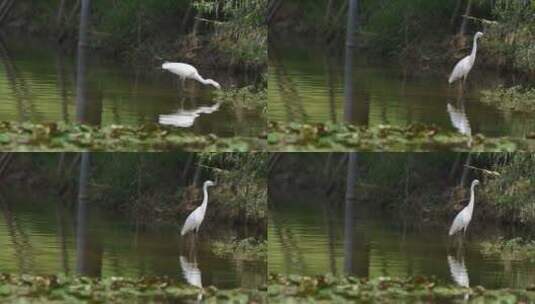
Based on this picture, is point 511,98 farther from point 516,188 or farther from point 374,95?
point 374,95

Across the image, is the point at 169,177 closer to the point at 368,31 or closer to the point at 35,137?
the point at 35,137

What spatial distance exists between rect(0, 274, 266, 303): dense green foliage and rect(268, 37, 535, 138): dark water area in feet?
4.05

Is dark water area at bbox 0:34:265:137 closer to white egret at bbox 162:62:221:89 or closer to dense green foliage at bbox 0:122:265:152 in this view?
white egret at bbox 162:62:221:89

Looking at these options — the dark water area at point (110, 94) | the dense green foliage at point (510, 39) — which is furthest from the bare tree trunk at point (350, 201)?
the dense green foliage at point (510, 39)

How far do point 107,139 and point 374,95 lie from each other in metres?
1.95

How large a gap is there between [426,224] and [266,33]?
1.73 metres

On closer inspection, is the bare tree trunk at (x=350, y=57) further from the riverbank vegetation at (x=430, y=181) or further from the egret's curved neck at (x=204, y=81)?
the egret's curved neck at (x=204, y=81)

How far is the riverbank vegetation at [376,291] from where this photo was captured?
27.9 feet

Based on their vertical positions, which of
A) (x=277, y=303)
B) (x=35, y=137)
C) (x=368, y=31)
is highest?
(x=368, y=31)

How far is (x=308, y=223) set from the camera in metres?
8.99

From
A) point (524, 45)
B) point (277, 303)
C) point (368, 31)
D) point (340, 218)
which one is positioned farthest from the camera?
point (524, 45)

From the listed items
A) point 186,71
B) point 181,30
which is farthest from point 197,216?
point 181,30

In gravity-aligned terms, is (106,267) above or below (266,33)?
below

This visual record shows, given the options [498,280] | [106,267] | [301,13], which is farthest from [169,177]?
[498,280]
